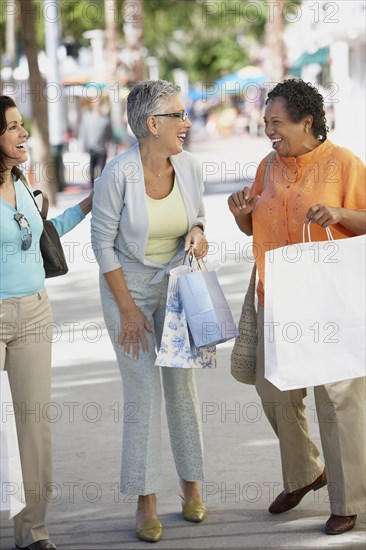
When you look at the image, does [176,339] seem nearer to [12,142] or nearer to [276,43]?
[12,142]

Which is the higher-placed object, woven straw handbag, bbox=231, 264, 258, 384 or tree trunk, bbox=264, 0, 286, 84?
woven straw handbag, bbox=231, 264, 258, 384

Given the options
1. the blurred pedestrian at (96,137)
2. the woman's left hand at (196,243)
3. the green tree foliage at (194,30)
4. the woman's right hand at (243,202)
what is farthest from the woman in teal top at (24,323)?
the green tree foliage at (194,30)

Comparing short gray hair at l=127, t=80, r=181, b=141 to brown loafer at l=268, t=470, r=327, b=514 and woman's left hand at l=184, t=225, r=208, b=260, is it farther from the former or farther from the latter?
brown loafer at l=268, t=470, r=327, b=514

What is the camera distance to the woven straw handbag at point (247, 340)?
532cm

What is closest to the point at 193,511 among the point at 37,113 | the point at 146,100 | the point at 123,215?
the point at 123,215

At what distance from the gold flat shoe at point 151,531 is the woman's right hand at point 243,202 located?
4.77 ft

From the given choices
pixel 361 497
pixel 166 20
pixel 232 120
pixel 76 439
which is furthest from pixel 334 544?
pixel 232 120

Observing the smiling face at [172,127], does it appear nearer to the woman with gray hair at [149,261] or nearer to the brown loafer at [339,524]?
the woman with gray hair at [149,261]

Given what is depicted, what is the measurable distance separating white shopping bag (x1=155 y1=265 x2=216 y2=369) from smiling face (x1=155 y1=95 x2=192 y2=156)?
0.55 metres

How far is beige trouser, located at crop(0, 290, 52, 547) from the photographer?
483 centimetres

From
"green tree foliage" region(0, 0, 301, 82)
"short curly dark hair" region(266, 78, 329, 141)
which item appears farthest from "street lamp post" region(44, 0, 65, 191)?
"short curly dark hair" region(266, 78, 329, 141)

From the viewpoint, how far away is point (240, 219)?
17.3 ft

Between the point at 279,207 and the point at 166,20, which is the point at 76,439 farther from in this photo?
the point at 166,20

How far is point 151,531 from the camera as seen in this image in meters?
5.18
